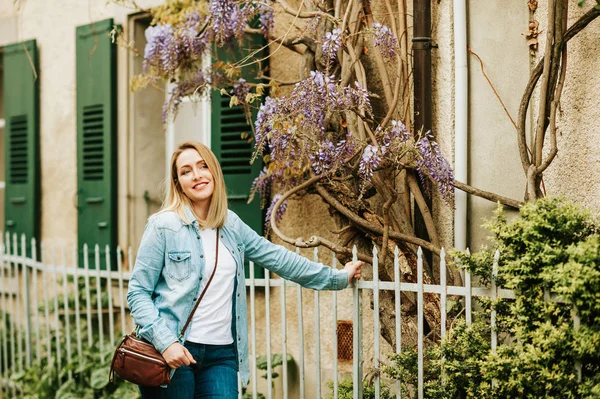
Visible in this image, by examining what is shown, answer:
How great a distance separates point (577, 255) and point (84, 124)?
515cm

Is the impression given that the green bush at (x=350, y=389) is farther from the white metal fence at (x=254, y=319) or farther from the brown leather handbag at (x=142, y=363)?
the brown leather handbag at (x=142, y=363)

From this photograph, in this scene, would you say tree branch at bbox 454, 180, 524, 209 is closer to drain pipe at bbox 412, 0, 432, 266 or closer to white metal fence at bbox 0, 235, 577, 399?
drain pipe at bbox 412, 0, 432, 266

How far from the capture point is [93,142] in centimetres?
746

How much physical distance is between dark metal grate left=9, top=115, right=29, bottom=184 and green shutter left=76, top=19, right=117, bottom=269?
3.27 feet

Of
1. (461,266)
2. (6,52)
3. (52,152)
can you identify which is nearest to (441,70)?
(461,266)

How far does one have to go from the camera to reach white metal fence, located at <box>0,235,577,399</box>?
177 inches

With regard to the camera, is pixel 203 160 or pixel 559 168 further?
pixel 559 168

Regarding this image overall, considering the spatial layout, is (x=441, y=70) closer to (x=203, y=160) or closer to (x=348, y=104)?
(x=348, y=104)

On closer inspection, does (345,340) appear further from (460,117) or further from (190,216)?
(190,216)

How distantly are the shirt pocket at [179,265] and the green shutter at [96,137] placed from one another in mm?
3527

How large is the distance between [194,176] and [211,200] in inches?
6.0

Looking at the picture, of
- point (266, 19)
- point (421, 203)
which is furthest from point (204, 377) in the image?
point (266, 19)

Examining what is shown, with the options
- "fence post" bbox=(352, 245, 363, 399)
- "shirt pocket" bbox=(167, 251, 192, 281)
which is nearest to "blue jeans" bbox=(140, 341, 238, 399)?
"shirt pocket" bbox=(167, 251, 192, 281)

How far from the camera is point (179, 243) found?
3.81m
